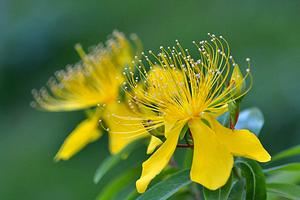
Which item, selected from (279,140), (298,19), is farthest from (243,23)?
(279,140)

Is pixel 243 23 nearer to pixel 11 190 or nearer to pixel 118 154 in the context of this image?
pixel 11 190

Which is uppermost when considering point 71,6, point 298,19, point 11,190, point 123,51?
point 71,6

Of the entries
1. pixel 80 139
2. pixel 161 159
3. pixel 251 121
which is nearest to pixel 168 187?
pixel 161 159

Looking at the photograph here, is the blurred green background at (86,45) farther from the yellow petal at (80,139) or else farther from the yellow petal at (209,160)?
the yellow petal at (209,160)

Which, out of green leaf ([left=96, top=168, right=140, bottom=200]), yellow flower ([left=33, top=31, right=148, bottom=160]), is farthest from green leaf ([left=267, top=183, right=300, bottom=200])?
yellow flower ([left=33, top=31, right=148, bottom=160])

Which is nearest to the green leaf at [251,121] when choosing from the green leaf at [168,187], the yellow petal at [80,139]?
the green leaf at [168,187]

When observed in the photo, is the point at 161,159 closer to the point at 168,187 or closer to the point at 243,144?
the point at 168,187
